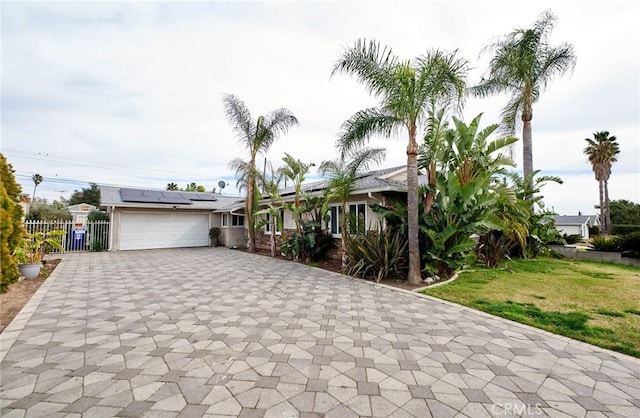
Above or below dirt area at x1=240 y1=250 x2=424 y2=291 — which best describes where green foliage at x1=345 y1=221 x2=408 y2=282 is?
above

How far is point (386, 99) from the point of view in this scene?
7.11 meters

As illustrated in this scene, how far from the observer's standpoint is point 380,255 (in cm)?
778

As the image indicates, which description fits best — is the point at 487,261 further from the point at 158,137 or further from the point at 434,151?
the point at 158,137

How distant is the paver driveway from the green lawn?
52 centimetres

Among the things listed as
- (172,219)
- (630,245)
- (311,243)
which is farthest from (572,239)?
(172,219)

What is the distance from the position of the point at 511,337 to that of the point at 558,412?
1803 mm

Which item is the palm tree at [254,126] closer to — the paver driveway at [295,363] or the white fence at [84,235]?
the paver driveway at [295,363]

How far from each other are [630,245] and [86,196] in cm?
4635

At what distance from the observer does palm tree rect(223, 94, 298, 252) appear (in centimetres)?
1296

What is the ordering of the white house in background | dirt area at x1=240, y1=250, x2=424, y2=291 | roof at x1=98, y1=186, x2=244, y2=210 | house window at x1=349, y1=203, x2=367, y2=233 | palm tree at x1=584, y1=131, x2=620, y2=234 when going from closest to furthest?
dirt area at x1=240, y1=250, x2=424, y2=291, house window at x1=349, y1=203, x2=367, y2=233, roof at x1=98, y1=186, x2=244, y2=210, palm tree at x1=584, y1=131, x2=620, y2=234, the white house in background

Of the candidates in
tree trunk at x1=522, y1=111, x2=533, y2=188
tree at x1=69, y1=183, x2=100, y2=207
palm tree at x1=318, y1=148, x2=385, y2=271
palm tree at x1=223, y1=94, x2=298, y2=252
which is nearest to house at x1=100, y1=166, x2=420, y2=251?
palm tree at x1=223, y1=94, x2=298, y2=252

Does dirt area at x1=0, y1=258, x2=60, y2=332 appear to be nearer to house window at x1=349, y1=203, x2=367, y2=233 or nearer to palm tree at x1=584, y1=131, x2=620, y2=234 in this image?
A: house window at x1=349, y1=203, x2=367, y2=233

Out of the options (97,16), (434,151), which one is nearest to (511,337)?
(434,151)

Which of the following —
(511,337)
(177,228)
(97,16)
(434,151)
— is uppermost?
(97,16)
